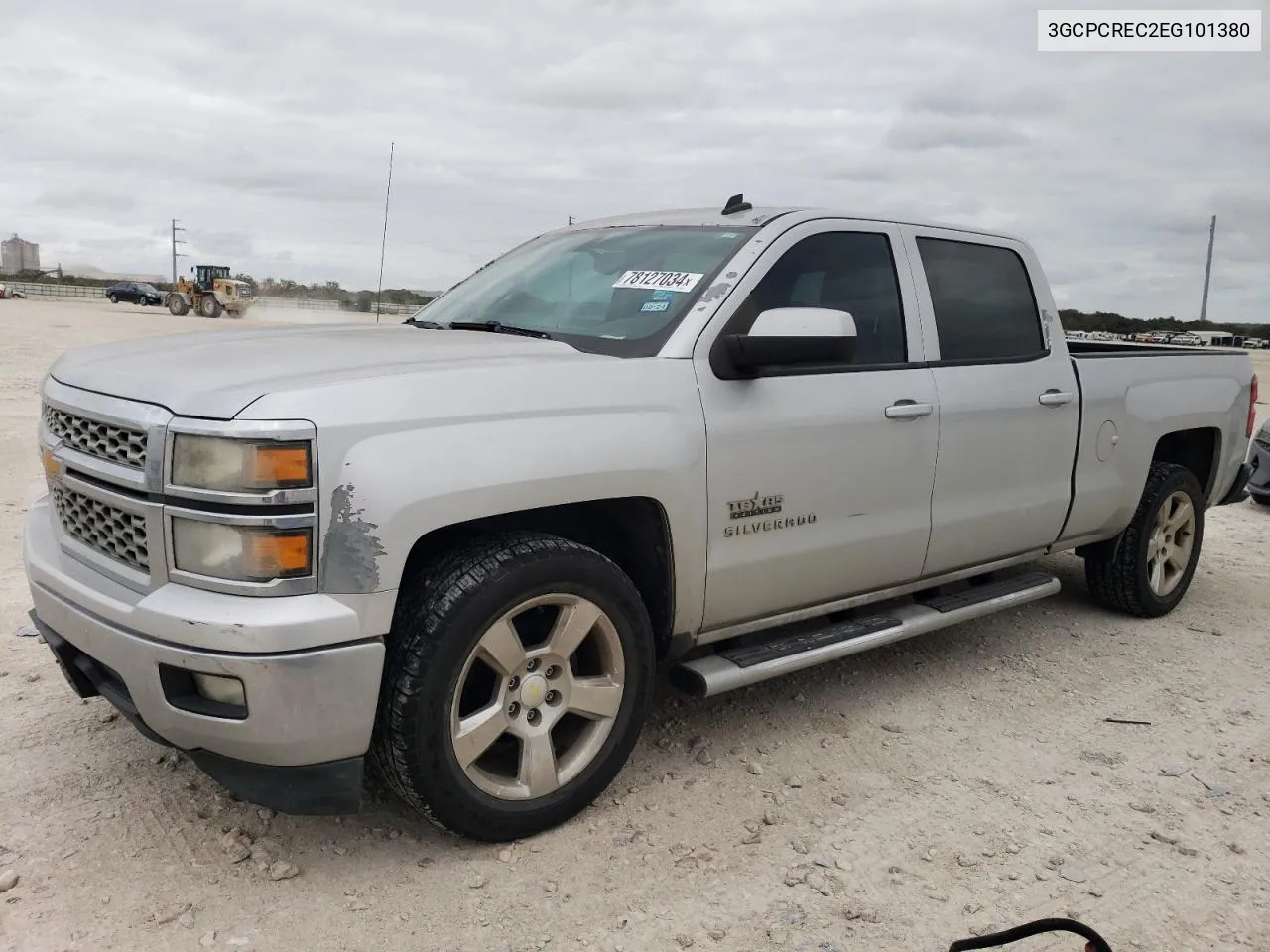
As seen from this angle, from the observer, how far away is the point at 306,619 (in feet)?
8.11

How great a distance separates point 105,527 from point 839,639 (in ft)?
7.86

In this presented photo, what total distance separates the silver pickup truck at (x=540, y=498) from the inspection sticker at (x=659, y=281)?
0.6 inches

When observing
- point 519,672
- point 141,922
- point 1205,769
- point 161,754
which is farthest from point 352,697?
point 1205,769

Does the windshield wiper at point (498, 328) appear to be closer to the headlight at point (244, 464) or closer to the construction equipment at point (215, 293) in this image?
the headlight at point (244, 464)

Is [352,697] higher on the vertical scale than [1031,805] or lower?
higher

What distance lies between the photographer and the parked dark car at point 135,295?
55.9 m

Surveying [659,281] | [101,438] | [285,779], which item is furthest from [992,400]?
[101,438]

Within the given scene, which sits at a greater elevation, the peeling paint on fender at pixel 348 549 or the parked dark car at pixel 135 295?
the parked dark car at pixel 135 295

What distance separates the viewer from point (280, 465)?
2.45 m

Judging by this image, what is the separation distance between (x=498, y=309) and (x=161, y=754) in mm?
1937

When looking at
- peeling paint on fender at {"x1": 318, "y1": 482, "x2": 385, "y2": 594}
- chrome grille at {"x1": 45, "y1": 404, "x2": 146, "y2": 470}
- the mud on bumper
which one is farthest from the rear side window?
chrome grille at {"x1": 45, "y1": 404, "x2": 146, "y2": 470}

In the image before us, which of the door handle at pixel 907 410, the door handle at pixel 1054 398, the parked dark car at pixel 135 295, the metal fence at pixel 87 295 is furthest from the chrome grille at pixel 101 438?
the parked dark car at pixel 135 295

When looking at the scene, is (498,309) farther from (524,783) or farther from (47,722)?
(47,722)

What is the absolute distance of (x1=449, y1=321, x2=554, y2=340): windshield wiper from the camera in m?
3.58
